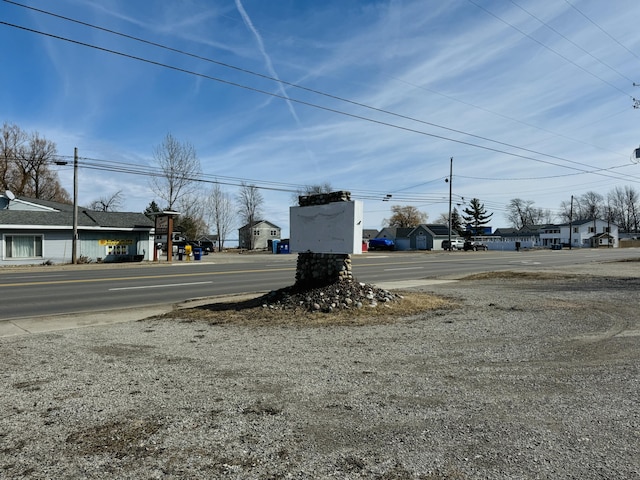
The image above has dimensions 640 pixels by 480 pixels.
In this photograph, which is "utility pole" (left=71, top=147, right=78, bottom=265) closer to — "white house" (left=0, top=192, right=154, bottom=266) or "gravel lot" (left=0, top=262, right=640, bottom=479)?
"white house" (left=0, top=192, right=154, bottom=266)

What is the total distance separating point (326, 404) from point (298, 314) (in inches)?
214

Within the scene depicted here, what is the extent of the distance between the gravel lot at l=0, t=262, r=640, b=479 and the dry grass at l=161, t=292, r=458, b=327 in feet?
3.15

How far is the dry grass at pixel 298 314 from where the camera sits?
917 cm

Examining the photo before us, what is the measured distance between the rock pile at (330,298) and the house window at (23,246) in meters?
26.8

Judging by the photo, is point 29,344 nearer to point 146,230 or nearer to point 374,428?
point 374,428

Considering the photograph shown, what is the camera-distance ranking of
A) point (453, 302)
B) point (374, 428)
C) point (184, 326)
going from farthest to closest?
point (453, 302), point (184, 326), point (374, 428)

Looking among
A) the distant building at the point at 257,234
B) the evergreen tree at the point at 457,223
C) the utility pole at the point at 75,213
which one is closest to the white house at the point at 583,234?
the evergreen tree at the point at 457,223

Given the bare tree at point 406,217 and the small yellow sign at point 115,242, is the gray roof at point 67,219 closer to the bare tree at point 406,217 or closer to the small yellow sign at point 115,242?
the small yellow sign at point 115,242

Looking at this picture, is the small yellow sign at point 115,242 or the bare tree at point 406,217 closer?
the small yellow sign at point 115,242

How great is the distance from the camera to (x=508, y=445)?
3434 millimetres

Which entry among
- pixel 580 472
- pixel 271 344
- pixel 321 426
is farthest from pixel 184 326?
pixel 580 472

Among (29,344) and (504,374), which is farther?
(29,344)

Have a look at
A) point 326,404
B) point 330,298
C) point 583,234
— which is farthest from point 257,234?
point 326,404

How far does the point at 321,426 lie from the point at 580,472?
6.56ft
